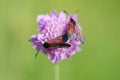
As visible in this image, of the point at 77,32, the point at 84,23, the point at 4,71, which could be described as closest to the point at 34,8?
the point at 84,23

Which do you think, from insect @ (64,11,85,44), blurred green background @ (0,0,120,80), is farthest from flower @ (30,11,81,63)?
blurred green background @ (0,0,120,80)

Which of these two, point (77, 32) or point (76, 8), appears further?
point (76, 8)

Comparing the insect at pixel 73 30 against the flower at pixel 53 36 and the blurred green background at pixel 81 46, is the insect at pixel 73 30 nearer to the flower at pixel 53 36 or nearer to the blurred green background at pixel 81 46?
the flower at pixel 53 36

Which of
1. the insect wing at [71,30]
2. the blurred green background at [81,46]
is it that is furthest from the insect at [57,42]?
the blurred green background at [81,46]

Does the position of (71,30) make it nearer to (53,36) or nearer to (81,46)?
(53,36)

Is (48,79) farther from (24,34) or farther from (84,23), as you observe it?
(84,23)

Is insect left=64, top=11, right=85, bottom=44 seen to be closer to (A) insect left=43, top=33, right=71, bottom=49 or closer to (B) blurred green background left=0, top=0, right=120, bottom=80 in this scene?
(A) insect left=43, top=33, right=71, bottom=49
